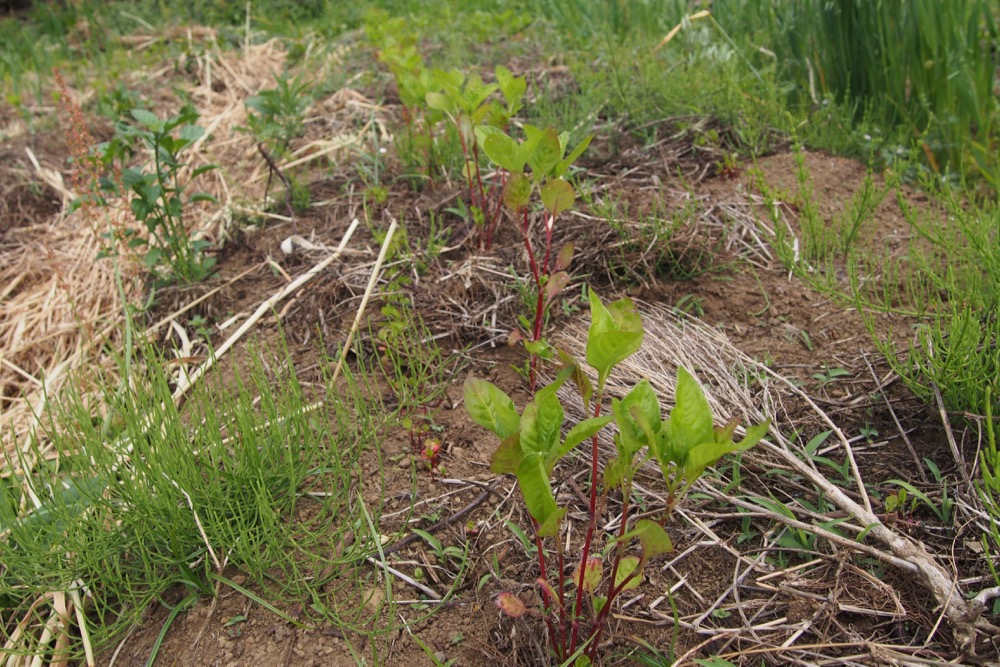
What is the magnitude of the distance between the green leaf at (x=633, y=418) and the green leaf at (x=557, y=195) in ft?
2.41

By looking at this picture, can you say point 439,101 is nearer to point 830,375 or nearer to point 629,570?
point 830,375

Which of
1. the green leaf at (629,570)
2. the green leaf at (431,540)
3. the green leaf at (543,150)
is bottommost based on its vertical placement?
the green leaf at (431,540)

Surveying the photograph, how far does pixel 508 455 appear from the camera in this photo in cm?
117

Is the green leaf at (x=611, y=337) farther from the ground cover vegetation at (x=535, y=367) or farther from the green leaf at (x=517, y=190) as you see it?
the green leaf at (x=517, y=190)

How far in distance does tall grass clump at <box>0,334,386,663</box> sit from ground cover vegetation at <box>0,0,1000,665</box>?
0.04ft

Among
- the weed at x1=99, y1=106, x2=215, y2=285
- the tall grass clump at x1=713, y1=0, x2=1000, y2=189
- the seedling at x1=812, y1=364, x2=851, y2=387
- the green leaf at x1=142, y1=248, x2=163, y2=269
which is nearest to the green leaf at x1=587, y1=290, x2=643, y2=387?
the seedling at x1=812, y1=364, x2=851, y2=387

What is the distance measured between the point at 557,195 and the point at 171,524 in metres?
1.07

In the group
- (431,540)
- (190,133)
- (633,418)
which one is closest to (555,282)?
(431,540)

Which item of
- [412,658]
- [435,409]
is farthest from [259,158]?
[412,658]

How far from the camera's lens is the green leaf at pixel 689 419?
1.12 metres

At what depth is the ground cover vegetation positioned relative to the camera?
143cm

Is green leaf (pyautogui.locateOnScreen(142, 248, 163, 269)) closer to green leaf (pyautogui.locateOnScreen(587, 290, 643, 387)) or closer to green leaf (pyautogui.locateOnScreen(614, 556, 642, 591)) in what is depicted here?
green leaf (pyautogui.locateOnScreen(587, 290, 643, 387))

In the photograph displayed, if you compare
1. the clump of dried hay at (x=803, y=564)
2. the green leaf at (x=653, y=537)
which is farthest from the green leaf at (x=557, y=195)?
the green leaf at (x=653, y=537)

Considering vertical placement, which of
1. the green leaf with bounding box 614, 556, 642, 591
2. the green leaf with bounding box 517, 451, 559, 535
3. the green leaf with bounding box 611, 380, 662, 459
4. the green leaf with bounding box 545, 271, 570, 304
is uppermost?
the green leaf with bounding box 611, 380, 662, 459
